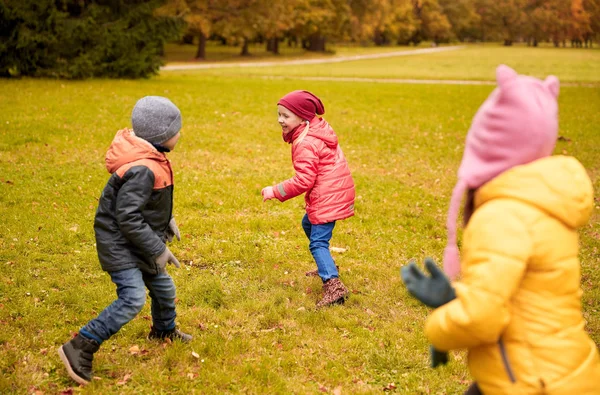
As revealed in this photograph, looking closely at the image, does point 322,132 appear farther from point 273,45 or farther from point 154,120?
point 273,45

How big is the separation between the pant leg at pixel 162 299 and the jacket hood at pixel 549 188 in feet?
8.74

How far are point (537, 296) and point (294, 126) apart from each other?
330cm

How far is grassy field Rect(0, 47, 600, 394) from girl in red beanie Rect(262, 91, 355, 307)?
386 mm

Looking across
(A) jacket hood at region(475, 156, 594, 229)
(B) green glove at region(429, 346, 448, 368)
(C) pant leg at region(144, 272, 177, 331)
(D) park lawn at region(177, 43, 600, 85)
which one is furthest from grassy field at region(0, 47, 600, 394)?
(D) park lawn at region(177, 43, 600, 85)

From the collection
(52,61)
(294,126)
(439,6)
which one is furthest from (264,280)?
(439,6)

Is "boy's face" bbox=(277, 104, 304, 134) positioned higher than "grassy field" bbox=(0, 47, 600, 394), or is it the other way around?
"boy's face" bbox=(277, 104, 304, 134)

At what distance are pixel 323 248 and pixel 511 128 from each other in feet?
10.9

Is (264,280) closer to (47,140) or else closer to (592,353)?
(592,353)

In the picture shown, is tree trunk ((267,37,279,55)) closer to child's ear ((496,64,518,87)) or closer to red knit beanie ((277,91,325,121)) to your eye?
red knit beanie ((277,91,325,121))

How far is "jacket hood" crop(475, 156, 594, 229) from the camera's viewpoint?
2346 mm

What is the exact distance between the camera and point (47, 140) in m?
11.6

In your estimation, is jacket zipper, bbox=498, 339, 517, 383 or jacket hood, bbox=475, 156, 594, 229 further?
jacket zipper, bbox=498, 339, 517, 383

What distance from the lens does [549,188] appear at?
235cm

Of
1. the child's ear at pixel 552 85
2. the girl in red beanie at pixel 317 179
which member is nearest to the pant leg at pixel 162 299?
the girl in red beanie at pixel 317 179
